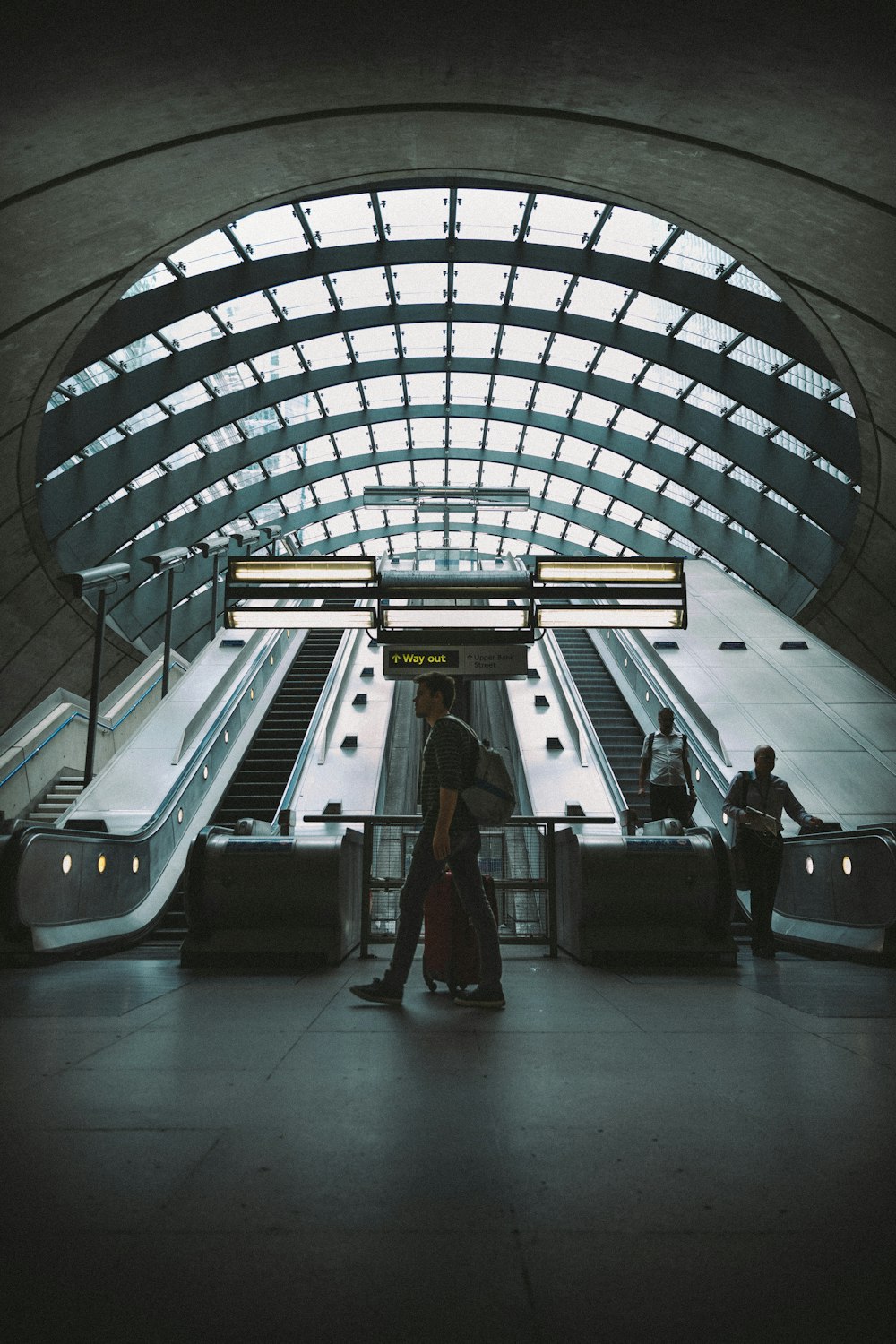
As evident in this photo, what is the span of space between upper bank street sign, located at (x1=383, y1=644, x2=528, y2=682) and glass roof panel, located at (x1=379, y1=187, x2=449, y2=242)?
12158 mm

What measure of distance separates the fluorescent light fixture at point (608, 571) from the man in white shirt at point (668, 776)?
260 cm

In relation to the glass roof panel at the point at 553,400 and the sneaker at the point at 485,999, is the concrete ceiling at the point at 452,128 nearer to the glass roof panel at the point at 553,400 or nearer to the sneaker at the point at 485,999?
the sneaker at the point at 485,999

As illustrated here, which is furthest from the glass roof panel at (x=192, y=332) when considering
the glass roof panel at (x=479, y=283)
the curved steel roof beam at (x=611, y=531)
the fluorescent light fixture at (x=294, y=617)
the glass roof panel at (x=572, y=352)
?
the fluorescent light fixture at (x=294, y=617)

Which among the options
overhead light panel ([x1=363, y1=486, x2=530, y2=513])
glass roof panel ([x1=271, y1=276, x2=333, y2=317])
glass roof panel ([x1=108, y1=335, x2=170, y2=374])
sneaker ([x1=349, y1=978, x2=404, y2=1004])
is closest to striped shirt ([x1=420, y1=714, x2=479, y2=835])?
sneaker ([x1=349, y1=978, x2=404, y2=1004])

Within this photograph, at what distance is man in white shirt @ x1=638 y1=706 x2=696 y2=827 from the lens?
380 inches

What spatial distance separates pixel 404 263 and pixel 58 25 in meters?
16.0

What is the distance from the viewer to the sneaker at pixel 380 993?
4883 millimetres

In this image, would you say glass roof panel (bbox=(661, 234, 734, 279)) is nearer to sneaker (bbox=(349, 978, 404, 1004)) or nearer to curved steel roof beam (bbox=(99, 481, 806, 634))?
curved steel roof beam (bbox=(99, 481, 806, 634))

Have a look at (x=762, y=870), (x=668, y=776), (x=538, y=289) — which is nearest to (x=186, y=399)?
(x=538, y=289)

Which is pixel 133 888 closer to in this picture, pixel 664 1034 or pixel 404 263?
pixel 664 1034

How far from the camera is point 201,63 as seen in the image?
27.3 ft

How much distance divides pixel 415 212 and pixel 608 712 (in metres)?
13.2

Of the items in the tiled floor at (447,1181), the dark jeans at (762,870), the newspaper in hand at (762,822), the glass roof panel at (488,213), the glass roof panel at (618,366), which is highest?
the glass roof panel at (488,213)

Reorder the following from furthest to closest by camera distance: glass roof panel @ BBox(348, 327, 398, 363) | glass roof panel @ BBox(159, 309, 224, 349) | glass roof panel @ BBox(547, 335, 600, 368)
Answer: glass roof panel @ BBox(348, 327, 398, 363) < glass roof panel @ BBox(547, 335, 600, 368) < glass roof panel @ BBox(159, 309, 224, 349)
